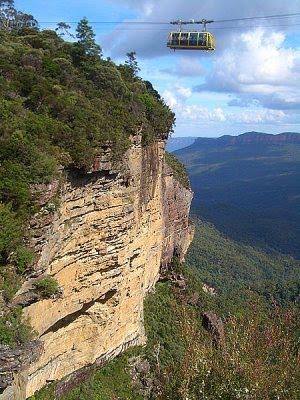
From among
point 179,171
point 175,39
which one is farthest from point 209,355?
point 179,171

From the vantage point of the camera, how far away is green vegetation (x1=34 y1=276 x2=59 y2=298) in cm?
1538

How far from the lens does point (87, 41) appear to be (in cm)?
2794

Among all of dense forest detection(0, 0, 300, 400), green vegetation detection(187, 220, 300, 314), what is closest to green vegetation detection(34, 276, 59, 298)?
dense forest detection(0, 0, 300, 400)

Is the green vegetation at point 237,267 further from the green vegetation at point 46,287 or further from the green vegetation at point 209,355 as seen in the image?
the green vegetation at point 46,287

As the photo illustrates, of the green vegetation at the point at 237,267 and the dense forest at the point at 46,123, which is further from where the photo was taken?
the green vegetation at the point at 237,267

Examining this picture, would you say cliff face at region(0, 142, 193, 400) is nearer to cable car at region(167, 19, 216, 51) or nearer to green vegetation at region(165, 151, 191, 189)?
cable car at region(167, 19, 216, 51)

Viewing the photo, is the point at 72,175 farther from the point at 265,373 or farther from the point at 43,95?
the point at 265,373

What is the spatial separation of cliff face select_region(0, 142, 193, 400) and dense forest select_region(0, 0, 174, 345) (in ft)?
2.57

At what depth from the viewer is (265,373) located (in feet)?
34.0

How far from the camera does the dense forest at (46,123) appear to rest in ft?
47.8

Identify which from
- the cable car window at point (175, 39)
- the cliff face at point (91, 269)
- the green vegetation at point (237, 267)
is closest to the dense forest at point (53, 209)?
the cliff face at point (91, 269)

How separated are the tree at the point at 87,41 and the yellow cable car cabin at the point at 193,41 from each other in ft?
14.5

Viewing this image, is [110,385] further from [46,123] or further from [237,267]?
[237,267]

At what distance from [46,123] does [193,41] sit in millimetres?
11545
